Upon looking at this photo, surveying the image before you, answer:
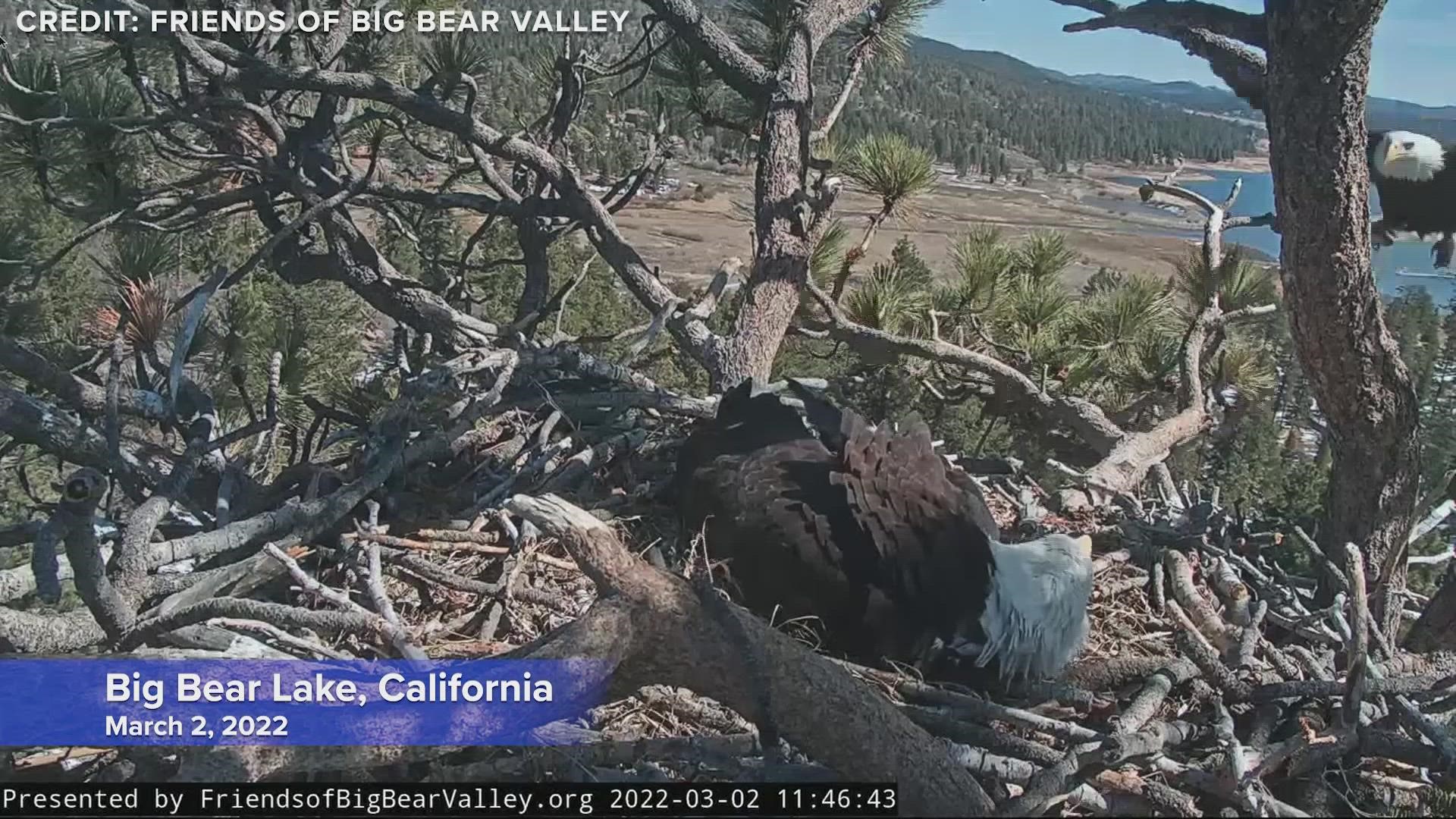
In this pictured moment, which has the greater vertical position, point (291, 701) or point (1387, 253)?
point (1387, 253)

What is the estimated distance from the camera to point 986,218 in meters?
8.70

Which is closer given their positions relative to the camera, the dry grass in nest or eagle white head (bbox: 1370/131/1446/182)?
the dry grass in nest

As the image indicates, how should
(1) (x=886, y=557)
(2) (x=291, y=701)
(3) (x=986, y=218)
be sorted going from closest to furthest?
1. (2) (x=291, y=701)
2. (1) (x=886, y=557)
3. (3) (x=986, y=218)

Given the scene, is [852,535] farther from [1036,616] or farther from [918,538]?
[1036,616]

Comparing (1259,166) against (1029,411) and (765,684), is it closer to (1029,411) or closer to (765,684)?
(1029,411)

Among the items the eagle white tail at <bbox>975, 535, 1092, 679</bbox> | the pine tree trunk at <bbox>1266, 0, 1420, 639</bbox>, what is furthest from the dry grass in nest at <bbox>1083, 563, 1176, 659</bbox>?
the pine tree trunk at <bbox>1266, 0, 1420, 639</bbox>

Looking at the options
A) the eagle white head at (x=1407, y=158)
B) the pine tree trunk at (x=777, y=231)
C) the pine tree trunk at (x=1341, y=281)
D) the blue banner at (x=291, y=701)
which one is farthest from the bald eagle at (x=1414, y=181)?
the blue banner at (x=291, y=701)

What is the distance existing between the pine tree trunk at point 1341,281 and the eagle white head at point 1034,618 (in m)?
0.86

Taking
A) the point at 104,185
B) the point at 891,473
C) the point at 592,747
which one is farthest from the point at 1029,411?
the point at 104,185

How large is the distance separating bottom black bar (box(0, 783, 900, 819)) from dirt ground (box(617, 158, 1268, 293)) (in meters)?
5.53

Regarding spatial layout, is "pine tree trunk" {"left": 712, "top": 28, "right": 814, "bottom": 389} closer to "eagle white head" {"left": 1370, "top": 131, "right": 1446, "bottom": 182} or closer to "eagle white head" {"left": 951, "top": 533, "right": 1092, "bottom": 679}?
"eagle white head" {"left": 951, "top": 533, "right": 1092, "bottom": 679}

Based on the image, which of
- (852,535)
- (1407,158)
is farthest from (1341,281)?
(852,535)

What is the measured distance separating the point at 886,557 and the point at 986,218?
6714 millimetres

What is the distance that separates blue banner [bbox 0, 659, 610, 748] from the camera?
1.58 m
